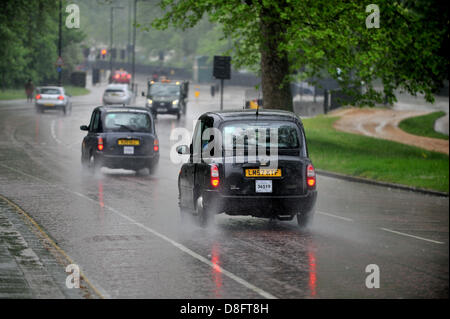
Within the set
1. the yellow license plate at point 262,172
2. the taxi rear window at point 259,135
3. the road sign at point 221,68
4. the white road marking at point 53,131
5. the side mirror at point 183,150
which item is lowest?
the white road marking at point 53,131

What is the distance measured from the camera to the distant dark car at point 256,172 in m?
14.4

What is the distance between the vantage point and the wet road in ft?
33.5

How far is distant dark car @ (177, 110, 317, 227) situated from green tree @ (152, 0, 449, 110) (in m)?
14.5

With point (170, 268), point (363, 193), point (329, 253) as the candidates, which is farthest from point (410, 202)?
point (170, 268)

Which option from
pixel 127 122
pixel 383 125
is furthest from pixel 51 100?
pixel 127 122

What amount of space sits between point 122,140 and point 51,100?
114 ft

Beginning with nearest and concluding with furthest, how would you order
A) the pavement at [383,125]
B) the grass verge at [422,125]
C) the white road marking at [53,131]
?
the white road marking at [53,131] → the pavement at [383,125] → the grass verge at [422,125]

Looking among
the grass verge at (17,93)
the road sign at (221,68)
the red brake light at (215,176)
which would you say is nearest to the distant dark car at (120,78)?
the grass verge at (17,93)

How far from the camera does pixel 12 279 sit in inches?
410

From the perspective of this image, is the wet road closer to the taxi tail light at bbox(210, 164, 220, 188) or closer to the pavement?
the taxi tail light at bbox(210, 164, 220, 188)

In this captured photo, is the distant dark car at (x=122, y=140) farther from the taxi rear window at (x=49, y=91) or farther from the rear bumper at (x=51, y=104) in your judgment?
the taxi rear window at (x=49, y=91)

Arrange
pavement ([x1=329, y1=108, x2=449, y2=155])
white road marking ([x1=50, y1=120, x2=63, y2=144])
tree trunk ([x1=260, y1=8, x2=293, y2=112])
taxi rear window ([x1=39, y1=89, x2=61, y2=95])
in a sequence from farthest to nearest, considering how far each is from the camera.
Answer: taxi rear window ([x1=39, y1=89, x2=61, y2=95]), pavement ([x1=329, y1=108, x2=449, y2=155]), white road marking ([x1=50, y1=120, x2=63, y2=144]), tree trunk ([x1=260, y1=8, x2=293, y2=112])

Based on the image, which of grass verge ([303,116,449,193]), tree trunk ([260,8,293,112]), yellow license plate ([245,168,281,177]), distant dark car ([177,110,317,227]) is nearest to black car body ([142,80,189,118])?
grass verge ([303,116,449,193])
